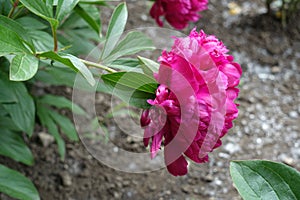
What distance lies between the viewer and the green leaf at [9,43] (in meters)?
0.89

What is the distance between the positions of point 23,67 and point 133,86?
18 cm

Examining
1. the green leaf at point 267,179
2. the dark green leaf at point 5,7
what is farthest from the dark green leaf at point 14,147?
the green leaf at point 267,179

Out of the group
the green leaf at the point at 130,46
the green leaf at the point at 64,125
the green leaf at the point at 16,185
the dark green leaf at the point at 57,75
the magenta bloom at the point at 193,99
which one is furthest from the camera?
the green leaf at the point at 64,125

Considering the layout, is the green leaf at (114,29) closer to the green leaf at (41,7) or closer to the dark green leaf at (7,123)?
the green leaf at (41,7)

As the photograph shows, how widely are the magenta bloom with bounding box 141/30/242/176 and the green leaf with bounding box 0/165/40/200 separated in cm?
58

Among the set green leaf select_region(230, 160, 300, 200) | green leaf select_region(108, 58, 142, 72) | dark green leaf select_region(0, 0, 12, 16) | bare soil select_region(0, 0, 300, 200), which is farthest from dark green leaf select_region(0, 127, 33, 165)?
green leaf select_region(230, 160, 300, 200)

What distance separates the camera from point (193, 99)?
0.81 m

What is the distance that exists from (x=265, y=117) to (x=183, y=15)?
0.92m

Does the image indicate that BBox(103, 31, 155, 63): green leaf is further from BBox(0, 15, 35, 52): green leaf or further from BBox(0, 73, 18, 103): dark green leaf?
BBox(0, 73, 18, 103): dark green leaf

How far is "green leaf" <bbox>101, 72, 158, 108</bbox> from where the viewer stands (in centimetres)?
86

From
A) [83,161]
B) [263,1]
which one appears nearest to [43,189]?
[83,161]

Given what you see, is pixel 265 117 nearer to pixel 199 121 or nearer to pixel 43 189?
pixel 43 189

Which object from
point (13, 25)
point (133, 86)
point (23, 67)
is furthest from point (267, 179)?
point (13, 25)

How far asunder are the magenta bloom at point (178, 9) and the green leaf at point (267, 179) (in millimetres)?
552
